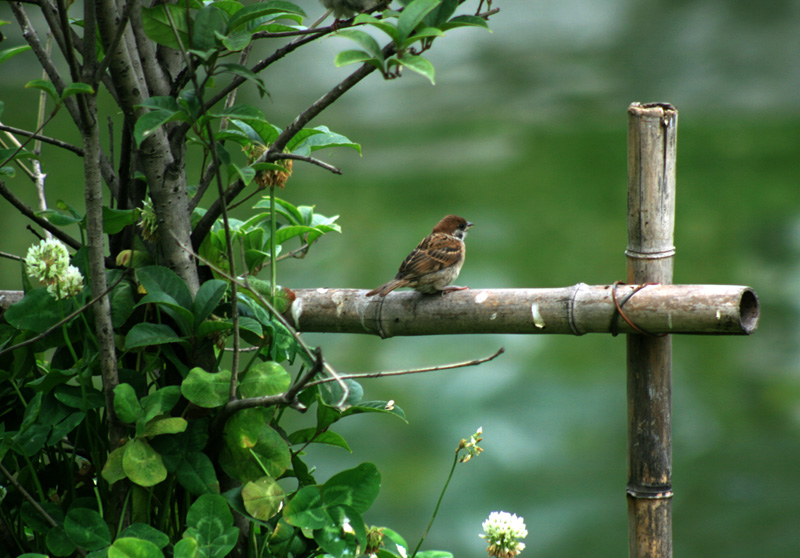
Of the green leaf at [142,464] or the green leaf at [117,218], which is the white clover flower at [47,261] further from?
the green leaf at [142,464]

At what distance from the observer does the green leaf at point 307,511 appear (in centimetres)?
87

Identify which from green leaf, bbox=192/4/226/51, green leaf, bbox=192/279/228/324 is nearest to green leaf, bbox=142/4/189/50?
green leaf, bbox=192/4/226/51

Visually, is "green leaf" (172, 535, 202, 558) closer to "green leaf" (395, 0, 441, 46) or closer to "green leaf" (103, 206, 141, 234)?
"green leaf" (103, 206, 141, 234)

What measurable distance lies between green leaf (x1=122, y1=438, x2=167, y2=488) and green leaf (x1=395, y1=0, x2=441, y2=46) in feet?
1.69

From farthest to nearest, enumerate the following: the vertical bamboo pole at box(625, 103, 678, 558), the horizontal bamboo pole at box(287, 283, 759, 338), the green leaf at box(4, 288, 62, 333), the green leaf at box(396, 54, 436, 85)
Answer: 1. the vertical bamboo pole at box(625, 103, 678, 558)
2. the horizontal bamboo pole at box(287, 283, 759, 338)
3. the green leaf at box(4, 288, 62, 333)
4. the green leaf at box(396, 54, 436, 85)

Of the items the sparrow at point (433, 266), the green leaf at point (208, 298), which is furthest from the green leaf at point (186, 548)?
the sparrow at point (433, 266)

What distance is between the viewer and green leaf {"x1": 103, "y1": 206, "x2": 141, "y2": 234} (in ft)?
2.91

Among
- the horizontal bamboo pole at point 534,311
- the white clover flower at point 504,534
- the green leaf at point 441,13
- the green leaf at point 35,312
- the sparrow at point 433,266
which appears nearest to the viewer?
the green leaf at point 441,13

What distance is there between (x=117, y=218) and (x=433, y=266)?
31.3 inches

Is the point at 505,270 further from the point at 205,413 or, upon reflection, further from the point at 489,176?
the point at 205,413

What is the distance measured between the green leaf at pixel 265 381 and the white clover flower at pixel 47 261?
253 mm

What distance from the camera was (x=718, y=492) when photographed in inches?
91.0

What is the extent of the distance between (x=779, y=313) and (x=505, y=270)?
91 cm

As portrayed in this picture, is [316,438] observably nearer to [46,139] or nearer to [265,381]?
[265,381]
